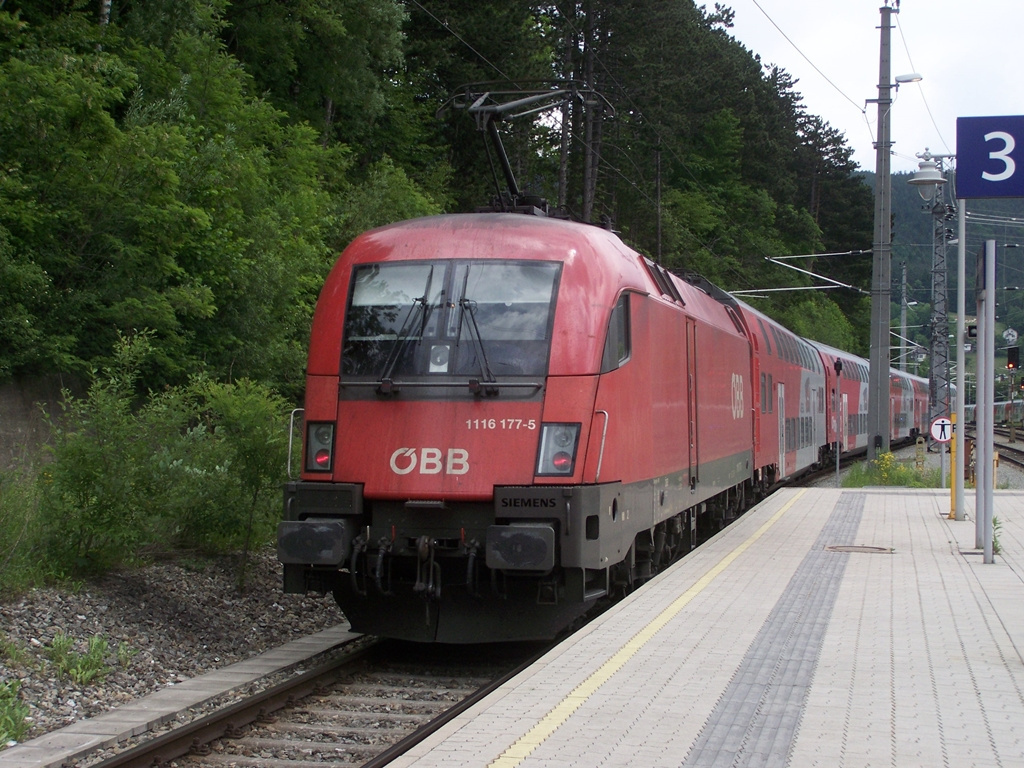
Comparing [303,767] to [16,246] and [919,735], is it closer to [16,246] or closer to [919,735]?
[919,735]

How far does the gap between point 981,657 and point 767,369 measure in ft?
43.0

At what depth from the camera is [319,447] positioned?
28.7 ft

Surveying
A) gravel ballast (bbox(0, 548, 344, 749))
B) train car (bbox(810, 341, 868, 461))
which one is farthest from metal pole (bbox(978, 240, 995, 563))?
train car (bbox(810, 341, 868, 461))

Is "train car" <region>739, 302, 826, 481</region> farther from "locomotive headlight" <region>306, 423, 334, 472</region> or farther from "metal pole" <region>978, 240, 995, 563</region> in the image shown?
"locomotive headlight" <region>306, 423, 334, 472</region>

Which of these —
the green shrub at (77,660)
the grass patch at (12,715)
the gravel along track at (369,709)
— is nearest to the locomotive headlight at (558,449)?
the gravel along track at (369,709)

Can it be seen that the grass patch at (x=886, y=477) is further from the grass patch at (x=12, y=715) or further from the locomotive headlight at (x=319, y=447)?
the grass patch at (x=12, y=715)

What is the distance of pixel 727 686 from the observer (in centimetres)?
628

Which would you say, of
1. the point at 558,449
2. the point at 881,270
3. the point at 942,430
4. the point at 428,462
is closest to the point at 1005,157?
the point at 558,449

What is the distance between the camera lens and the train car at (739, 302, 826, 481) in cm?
1911

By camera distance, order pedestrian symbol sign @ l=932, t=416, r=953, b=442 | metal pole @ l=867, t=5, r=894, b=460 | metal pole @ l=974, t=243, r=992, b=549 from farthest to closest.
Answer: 1. metal pole @ l=867, t=5, r=894, b=460
2. pedestrian symbol sign @ l=932, t=416, r=953, b=442
3. metal pole @ l=974, t=243, r=992, b=549

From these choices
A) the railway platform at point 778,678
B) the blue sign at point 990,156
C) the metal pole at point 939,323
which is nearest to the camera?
the railway platform at point 778,678

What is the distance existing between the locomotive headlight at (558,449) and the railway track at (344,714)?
145 cm

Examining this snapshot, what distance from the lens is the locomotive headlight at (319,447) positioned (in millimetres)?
8680

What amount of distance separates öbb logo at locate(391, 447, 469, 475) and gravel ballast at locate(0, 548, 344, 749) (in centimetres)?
233
